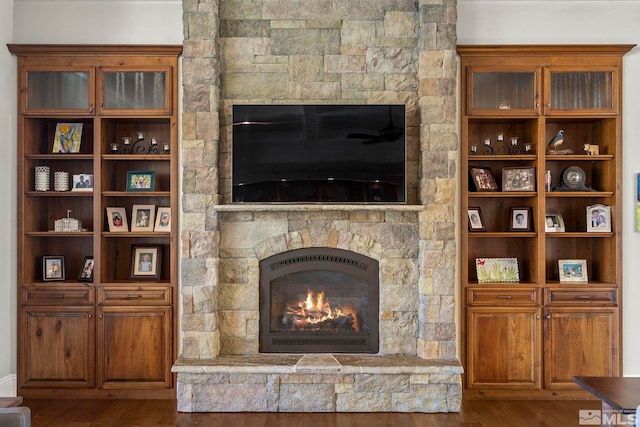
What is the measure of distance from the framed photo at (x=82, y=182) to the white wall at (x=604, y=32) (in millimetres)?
3280

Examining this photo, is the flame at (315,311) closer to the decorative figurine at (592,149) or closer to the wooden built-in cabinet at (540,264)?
the wooden built-in cabinet at (540,264)

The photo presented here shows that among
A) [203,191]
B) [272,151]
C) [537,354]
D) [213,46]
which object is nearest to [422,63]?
[272,151]

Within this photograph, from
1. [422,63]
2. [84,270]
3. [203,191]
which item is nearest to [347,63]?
[422,63]

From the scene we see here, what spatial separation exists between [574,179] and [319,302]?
7.68ft

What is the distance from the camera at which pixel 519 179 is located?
4332mm

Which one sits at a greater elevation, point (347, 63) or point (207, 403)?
point (347, 63)

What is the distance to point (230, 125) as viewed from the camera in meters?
4.13

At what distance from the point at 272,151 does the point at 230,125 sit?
42 cm

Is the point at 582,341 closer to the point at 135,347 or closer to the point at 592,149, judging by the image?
the point at 592,149

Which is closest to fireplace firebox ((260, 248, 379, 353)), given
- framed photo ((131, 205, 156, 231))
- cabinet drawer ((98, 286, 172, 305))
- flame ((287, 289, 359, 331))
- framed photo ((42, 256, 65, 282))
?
flame ((287, 289, 359, 331))

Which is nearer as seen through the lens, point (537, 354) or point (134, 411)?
point (134, 411)

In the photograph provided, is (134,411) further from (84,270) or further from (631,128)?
(631,128)

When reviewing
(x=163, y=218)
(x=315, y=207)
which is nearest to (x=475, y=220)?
(x=315, y=207)

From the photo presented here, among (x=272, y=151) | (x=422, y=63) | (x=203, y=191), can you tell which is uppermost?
(x=422, y=63)
